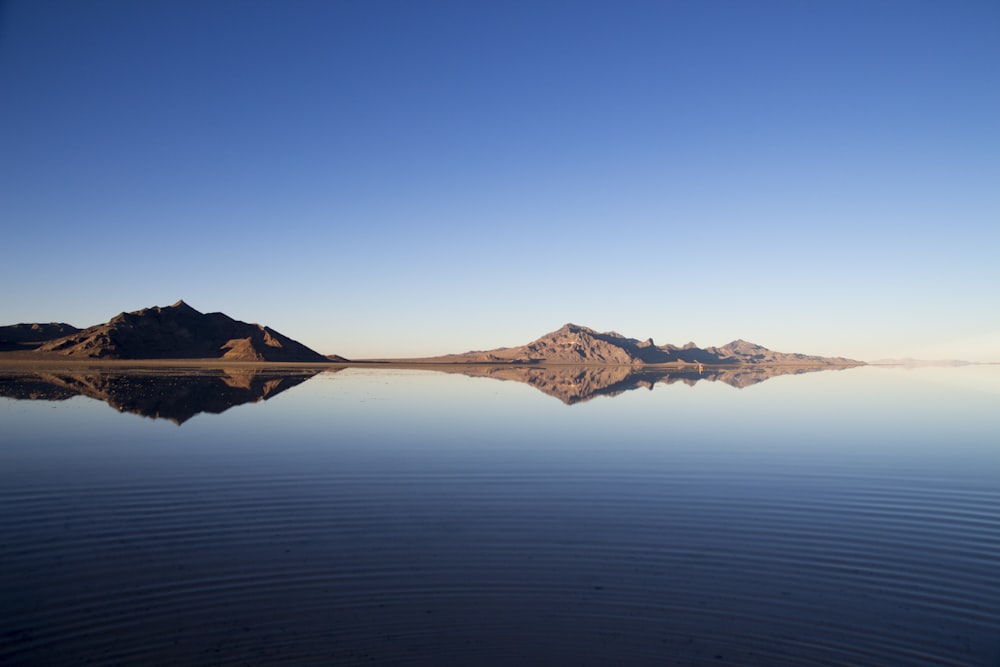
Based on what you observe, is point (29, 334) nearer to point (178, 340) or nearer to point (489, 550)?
point (178, 340)

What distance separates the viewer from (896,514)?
14.3m

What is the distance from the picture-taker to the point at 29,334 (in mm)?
166125

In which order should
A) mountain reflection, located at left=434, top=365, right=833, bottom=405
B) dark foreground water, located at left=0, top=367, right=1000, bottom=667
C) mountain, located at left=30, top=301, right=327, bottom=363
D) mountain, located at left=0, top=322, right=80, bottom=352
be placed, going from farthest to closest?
mountain, located at left=0, top=322, right=80, bottom=352 < mountain, located at left=30, top=301, right=327, bottom=363 < mountain reflection, located at left=434, top=365, right=833, bottom=405 < dark foreground water, located at left=0, top=367, right=1000, bottom=667

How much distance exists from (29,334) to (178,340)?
5559 cm

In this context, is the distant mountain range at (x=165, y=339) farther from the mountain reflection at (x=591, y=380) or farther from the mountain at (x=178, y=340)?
the mountain reflection at (x=591, y=380)

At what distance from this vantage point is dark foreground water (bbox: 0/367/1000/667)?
24.9ft

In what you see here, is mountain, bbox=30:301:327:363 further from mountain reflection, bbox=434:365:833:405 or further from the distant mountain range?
mountain reflection, bbox=434:365:833:405

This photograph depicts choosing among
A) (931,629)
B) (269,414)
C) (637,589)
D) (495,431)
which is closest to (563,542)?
(637,589)

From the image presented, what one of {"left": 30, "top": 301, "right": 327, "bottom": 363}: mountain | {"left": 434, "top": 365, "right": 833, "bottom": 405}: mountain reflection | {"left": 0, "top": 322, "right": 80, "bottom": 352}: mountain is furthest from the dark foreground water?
{"left": 0, "top": 322, "right": 80, "bottom": 352}: mountain

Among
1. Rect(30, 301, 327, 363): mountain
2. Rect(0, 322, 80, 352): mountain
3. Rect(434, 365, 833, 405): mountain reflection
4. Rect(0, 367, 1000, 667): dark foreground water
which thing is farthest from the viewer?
Rect(0, 322, 80, 352): mountain

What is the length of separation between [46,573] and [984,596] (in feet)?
51.6

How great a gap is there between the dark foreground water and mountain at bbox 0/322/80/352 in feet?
522

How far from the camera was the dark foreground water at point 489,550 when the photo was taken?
24.9 ft

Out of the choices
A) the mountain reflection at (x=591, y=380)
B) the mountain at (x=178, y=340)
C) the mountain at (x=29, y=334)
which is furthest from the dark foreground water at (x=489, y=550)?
the mountain at (x=29, y=334)
